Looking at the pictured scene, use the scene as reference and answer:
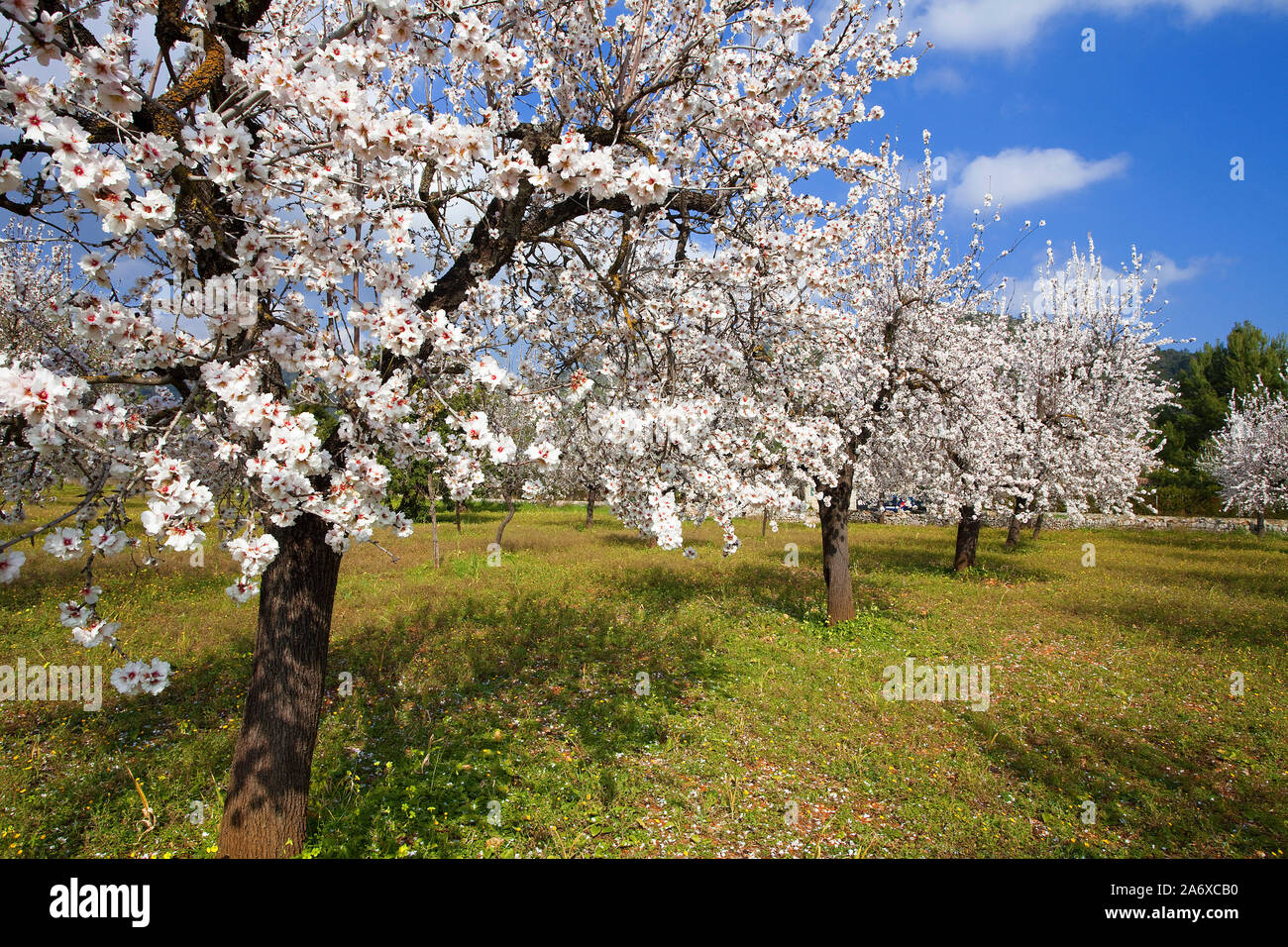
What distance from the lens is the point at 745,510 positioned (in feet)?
17.7

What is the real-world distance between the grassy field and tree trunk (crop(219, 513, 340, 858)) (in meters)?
0.48

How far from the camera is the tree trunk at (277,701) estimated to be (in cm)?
453

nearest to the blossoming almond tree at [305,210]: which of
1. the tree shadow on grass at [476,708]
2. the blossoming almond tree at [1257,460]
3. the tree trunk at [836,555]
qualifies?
the tree shadow on grass at [476,708]

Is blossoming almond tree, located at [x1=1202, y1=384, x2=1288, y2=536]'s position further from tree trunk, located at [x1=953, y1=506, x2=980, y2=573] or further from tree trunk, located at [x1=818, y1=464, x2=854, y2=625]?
tree trunk, located at [x1=818, y1=464, x2=854, y2=625]

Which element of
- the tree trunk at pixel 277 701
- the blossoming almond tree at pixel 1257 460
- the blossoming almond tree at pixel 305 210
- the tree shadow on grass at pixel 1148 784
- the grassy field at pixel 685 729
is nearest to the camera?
the blossoming almond tree at pixel 305 210

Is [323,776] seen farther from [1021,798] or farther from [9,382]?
[1021,798]

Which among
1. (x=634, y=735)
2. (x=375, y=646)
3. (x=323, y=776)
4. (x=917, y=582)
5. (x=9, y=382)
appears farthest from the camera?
(x=917, y=582)

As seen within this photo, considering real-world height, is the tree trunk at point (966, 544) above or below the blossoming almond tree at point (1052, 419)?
below

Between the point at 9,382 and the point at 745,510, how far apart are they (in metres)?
4.62

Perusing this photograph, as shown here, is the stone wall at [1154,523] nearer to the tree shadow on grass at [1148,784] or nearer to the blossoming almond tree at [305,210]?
the tree shadow on grass at [1148,784]

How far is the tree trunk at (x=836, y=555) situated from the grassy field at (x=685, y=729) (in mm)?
394

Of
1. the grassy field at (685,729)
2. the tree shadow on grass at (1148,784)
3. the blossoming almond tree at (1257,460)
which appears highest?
the blossoming almond tree at (1257,460)

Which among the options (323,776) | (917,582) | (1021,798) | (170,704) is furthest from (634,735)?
(917,582)

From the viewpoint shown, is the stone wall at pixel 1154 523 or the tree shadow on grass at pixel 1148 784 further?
the stone wall at pixel 1154 523
